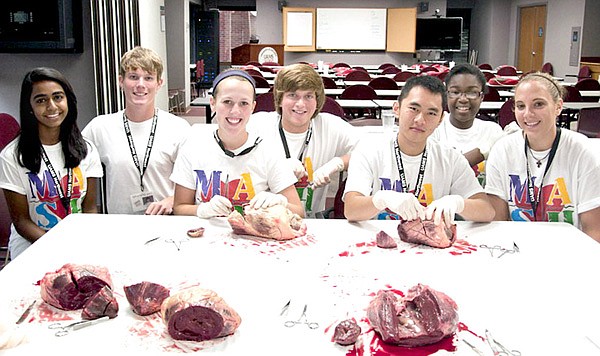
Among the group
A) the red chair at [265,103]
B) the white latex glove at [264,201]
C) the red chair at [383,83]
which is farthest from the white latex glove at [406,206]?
the red chair at [383,83]

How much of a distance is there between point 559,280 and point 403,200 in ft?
1.86

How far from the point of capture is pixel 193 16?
49.6ft

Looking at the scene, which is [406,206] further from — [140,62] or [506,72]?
[506,72]

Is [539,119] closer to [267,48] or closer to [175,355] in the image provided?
[175,355]

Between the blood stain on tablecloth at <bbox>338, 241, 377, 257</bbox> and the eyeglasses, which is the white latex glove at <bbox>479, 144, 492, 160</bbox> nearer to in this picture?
the eyeglasses

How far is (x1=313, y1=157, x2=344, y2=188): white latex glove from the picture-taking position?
2758mm

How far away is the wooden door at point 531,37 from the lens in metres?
14.9

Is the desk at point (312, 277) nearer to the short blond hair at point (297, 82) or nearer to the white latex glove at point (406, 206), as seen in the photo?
the white latex glove at point (406, 206)

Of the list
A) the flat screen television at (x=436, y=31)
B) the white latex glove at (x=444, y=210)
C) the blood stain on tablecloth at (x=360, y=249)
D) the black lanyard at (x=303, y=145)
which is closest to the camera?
the blood stain on tablecloth at (x=360, y=249)

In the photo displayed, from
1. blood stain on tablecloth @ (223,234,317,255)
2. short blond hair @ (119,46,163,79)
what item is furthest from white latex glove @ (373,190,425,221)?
short blond hair @ (119,46,163,79)

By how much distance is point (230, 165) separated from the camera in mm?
2475

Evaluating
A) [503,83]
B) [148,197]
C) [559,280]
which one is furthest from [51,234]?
[503,83]

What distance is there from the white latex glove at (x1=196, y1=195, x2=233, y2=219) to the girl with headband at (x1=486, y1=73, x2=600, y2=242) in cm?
114

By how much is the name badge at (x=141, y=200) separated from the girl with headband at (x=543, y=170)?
1617mm
